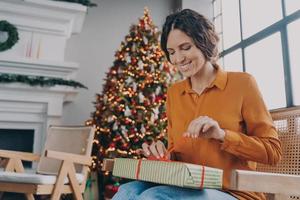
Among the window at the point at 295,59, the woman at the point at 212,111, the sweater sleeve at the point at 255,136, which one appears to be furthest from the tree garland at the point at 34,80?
the sweater sleeve at the point at 255,136

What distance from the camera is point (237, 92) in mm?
1062

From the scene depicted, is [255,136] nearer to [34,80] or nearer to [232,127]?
[232,127]

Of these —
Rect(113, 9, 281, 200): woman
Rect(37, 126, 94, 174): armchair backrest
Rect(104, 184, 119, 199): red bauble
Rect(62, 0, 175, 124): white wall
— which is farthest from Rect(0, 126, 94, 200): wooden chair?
Rect(113, 9, 281, 200): woman

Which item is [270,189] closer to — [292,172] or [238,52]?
[292,172]

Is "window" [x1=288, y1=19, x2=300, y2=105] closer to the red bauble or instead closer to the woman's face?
the woman's face

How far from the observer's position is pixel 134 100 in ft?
10.3

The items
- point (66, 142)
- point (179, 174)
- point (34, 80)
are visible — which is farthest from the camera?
point (34, 80)

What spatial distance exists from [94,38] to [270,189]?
352 cm

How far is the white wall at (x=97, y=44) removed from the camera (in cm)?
381

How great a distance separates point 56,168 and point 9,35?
1430mm

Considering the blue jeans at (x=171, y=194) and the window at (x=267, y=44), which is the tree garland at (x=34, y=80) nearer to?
the window at (x=267, y=44)

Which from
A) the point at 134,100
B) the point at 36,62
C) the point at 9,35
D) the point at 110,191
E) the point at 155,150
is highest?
the point at 9,35

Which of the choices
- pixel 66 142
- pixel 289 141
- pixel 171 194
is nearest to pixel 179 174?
pixel 171 194

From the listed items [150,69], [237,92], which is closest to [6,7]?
[150,69]
